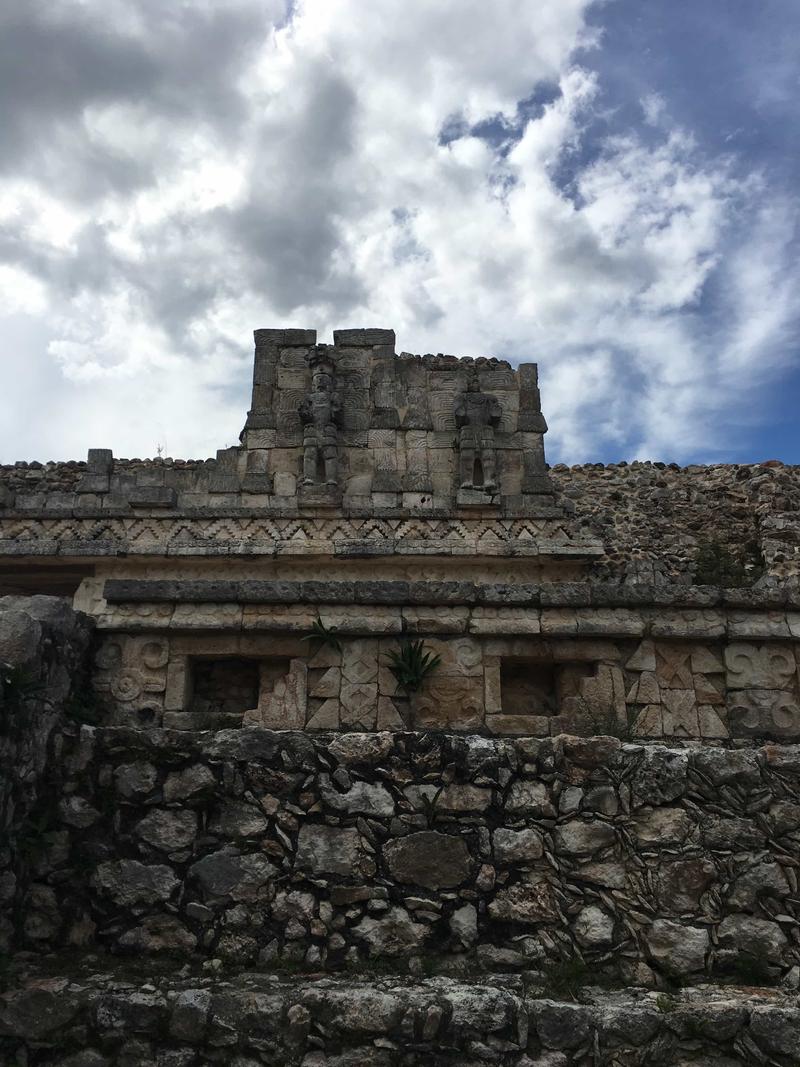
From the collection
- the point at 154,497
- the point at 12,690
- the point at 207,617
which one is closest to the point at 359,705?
the point at 207,617

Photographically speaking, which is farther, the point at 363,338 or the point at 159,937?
the point at 363,338

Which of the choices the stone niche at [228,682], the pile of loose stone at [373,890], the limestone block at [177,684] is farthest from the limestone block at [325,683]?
the pile of loose stone at [373,890]

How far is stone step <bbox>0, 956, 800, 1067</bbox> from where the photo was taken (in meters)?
3.16

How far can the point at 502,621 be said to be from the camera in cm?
662

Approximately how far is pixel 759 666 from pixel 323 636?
3.46 metres

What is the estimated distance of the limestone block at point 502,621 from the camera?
659 centimetres

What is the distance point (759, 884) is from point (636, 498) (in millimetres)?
11698

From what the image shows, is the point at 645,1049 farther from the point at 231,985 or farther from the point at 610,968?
the point at 231,985

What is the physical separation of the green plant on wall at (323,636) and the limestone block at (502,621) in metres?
1.06

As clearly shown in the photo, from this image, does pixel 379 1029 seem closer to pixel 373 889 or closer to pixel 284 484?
pixel 373 889

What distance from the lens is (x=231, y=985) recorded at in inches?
133

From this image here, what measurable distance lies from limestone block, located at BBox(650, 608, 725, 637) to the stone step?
3546mm

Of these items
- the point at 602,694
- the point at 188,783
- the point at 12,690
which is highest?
the point at 602,694

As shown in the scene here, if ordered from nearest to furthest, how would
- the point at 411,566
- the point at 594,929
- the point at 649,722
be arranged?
the point at 594,929
the point at 649,722
the point at 411,566
